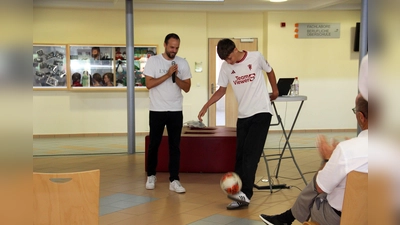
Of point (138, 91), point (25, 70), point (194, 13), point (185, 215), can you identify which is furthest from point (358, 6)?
point (25, 70)

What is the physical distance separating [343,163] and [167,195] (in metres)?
3.09

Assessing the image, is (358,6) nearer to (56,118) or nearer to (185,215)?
(56,118)

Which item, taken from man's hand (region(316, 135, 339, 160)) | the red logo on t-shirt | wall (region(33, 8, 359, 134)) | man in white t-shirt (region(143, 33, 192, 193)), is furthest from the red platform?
wall (region(33, 8, 359, 134))

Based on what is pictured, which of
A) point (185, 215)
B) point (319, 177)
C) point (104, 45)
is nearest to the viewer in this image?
point (319, 177)

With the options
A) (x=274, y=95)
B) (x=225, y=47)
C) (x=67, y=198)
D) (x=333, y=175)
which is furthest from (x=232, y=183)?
(x=67, y=198)

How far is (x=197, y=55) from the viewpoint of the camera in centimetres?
1155

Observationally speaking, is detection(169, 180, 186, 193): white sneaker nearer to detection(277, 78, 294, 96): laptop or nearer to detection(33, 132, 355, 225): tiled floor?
detection(33, 132, 355, 225): tiled floor

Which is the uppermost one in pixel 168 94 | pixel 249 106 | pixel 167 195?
pixel 168 94

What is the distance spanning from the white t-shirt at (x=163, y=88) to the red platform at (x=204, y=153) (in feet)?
4.16

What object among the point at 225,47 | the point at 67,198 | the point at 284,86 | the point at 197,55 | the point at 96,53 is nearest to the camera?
the point at 67,198

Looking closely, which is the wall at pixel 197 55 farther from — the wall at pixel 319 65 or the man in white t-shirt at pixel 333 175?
the man in white t-shirt at pixel 333 175

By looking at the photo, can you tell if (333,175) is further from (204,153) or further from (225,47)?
(204,153)

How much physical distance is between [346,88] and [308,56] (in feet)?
4.51

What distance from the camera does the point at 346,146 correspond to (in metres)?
2.15
